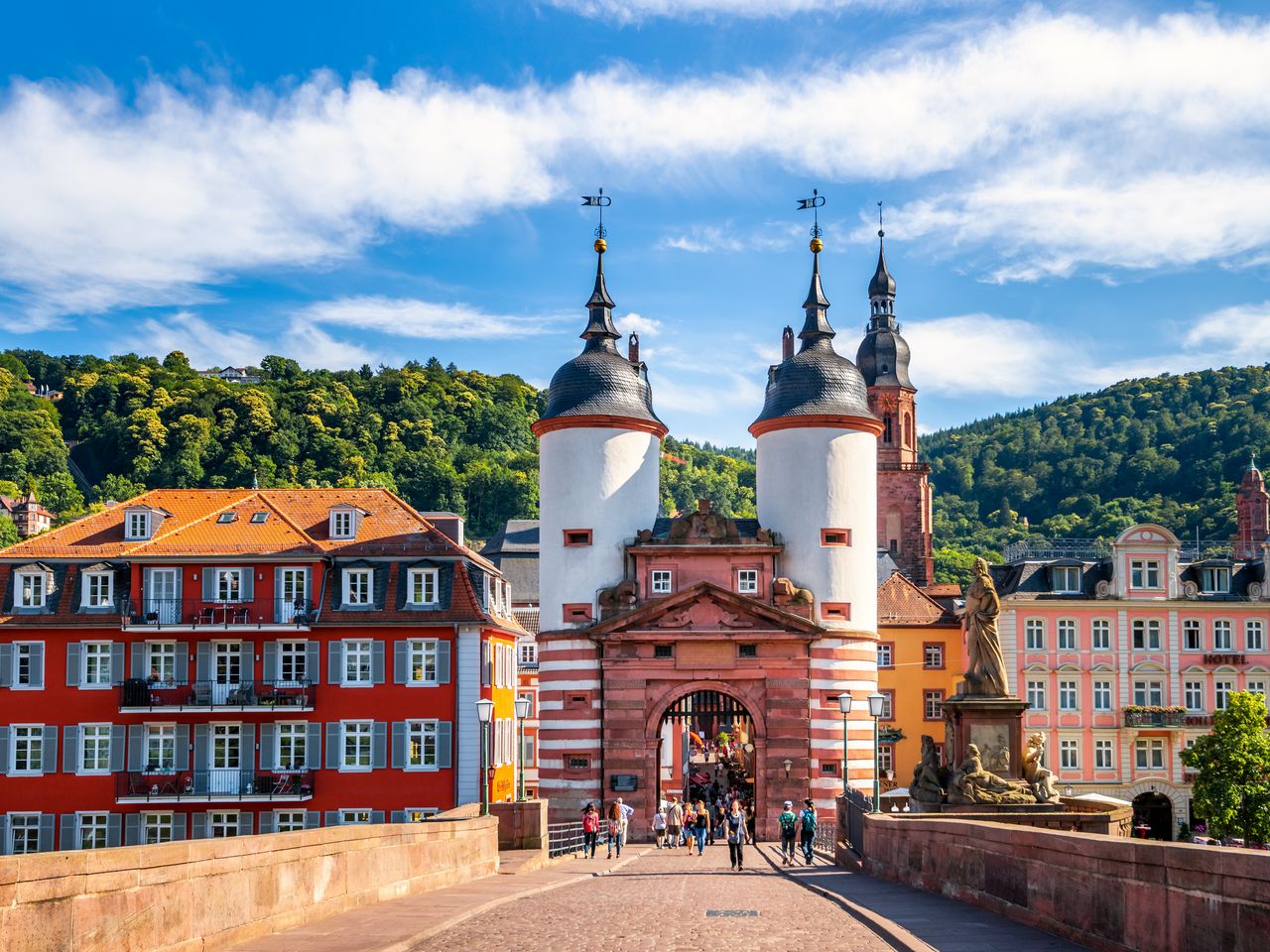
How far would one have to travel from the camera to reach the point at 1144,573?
7000 cm

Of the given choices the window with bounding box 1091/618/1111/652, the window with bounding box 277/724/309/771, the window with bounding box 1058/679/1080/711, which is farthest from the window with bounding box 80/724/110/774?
the window with bounding box 1091/618/1111/652

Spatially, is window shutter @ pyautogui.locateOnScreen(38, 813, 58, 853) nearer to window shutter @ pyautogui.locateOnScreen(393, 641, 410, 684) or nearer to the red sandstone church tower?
window shutter @ pyautogui.locateOnScreen(393, 641, 410, 684)

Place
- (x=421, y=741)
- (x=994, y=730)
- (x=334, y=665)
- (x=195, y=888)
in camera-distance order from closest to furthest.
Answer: (x=195, y=888) → (x=994, y=730) → (x=421, y=741) → (x=334, y=665)

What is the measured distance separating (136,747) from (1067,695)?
38128 millimetres

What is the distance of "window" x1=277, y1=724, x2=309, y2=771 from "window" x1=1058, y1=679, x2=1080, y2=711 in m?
32.6

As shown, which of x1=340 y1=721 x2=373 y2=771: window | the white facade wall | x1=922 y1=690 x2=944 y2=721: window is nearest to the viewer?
x1=340 y1=721 x2=373 y2=771: window

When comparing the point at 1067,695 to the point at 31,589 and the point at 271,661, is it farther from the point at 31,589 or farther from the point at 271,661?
the point at 31,589

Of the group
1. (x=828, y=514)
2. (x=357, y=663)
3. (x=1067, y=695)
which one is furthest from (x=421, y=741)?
(x=1067, y=695)

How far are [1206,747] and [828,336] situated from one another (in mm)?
21860

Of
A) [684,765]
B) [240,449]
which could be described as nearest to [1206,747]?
[684,765]

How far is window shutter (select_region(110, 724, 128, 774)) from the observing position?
54406 mm

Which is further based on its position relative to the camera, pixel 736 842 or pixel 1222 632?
pixel 1222 632

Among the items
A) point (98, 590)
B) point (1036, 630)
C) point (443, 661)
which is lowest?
point (443, 661)

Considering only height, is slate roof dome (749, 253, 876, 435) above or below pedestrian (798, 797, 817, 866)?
above
